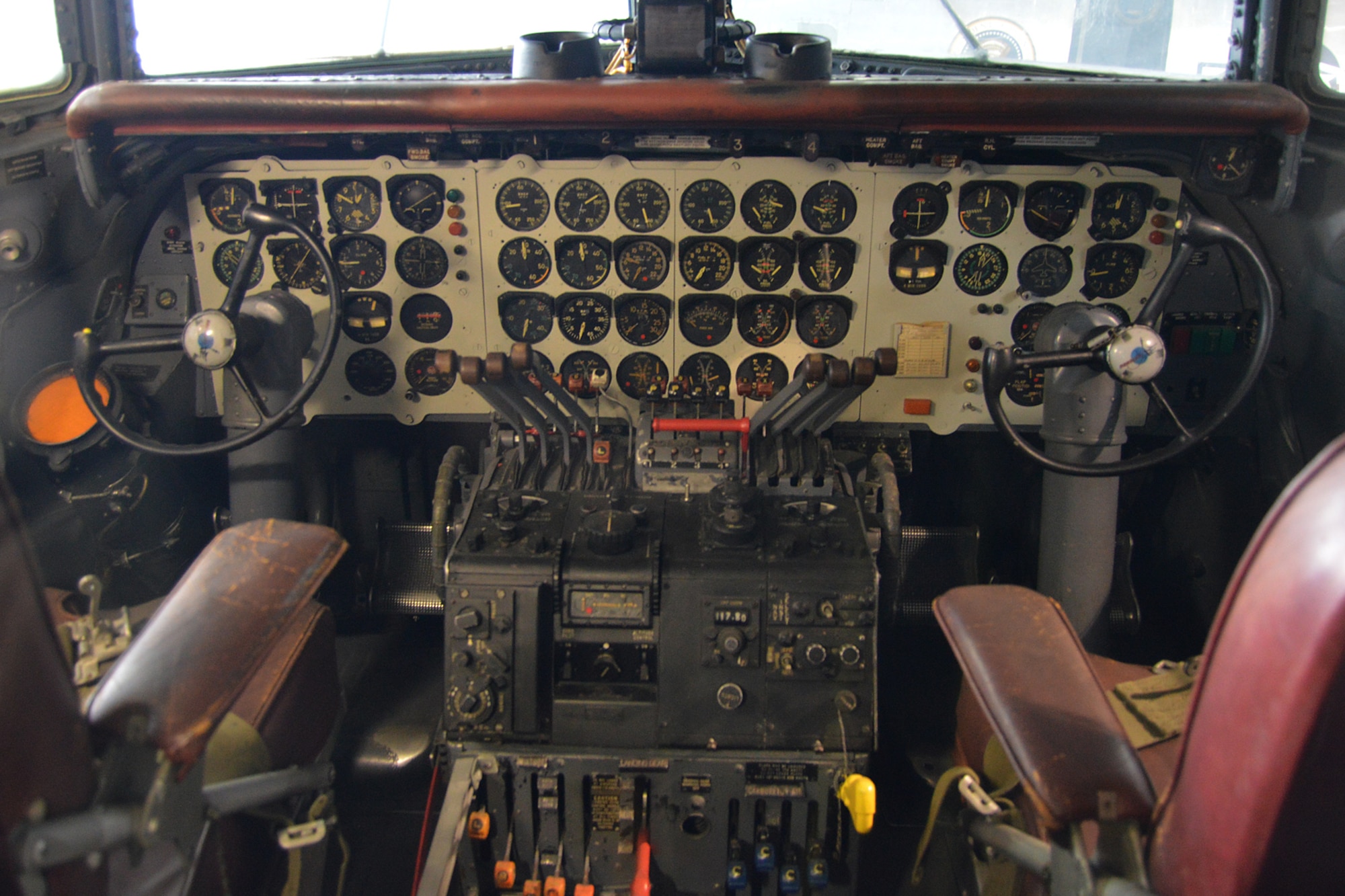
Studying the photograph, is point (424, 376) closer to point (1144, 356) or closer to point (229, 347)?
point (229, 347)

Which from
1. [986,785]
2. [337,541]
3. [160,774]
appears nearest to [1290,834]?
[986,785]

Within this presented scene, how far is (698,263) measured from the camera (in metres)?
2.67

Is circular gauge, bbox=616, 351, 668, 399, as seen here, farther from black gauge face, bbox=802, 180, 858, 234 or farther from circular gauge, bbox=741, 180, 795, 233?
black gauge face, bbox=802, 180, 858, 234

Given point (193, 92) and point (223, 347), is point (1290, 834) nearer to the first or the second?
point (223, 347)

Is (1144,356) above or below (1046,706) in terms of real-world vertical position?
above

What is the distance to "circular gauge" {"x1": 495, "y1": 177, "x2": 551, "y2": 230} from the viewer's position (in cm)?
260

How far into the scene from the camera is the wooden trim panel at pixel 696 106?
7.16ft

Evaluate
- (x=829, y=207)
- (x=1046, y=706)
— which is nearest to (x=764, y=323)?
(x=829, y=207)

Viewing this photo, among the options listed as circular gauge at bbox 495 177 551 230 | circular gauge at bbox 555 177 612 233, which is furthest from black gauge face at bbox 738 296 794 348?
circular gauge at bbox 495 177 551 230

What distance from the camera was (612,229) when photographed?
2631mm

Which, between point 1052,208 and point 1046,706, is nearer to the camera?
point 1046,706

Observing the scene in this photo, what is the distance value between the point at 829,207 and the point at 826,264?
0.15 m

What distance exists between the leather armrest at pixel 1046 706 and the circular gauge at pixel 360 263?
1.94 meters

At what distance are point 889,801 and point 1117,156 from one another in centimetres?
178
